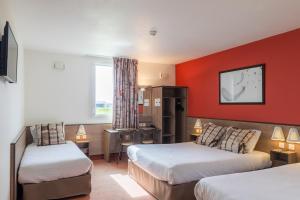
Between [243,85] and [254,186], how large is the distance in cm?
239

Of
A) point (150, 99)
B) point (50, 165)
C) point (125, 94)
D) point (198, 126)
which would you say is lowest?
point (50, 165)

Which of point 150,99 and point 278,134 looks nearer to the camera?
point 278,134

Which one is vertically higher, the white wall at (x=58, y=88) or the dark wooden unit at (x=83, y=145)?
the white wall at (x=58, y=88)

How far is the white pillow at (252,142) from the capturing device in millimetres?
3504

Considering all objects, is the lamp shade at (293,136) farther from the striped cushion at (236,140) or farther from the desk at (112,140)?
the desk at (112,140)

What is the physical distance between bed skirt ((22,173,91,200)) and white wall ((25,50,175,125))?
83.9 inches

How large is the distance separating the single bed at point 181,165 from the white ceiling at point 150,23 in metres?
1.87

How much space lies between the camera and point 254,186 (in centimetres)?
214

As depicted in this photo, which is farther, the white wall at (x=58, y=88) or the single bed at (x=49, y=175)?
the white wall at (x=58, y=88)

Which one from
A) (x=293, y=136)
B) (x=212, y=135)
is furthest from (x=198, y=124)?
(x=293, y=136)

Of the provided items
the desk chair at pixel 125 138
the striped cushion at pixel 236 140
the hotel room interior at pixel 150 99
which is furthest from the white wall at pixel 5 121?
the striped cushion at pixel 236 140

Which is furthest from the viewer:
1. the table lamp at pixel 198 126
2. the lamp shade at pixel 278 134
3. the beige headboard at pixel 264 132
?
the table lamp at pixel 198 126

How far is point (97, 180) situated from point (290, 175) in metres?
2.89

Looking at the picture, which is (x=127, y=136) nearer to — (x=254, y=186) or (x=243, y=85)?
(x=243, y=85)
